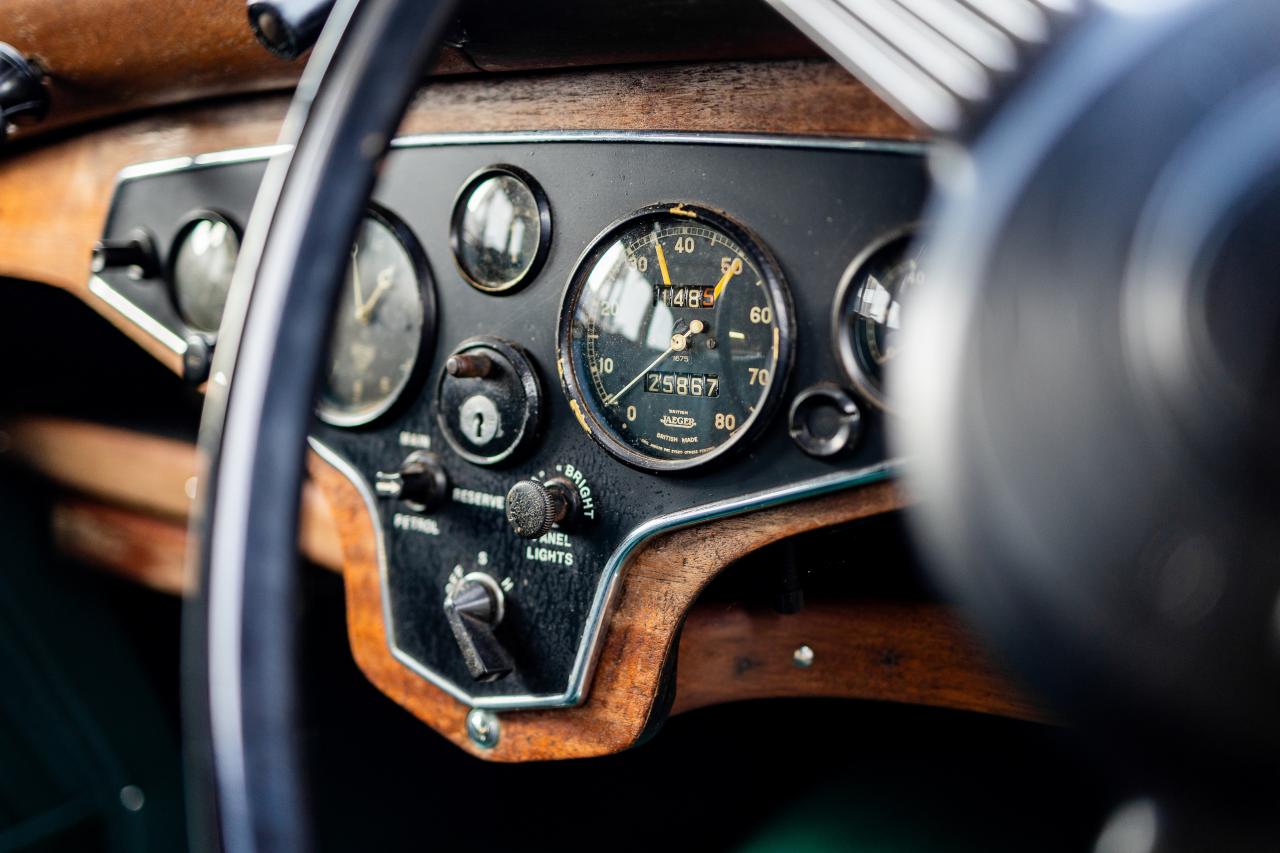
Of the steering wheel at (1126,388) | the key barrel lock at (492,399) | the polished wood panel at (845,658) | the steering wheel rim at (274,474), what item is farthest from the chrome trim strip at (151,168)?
the steering wheel at (1126,388)

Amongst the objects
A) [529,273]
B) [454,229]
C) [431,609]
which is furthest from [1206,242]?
[431,609]

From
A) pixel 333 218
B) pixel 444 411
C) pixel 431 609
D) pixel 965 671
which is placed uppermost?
pixel 333 218

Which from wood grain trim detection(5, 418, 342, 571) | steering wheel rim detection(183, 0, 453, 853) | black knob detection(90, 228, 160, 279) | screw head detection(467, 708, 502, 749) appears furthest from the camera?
wood grain trim detection(5, 418, 342, 571)

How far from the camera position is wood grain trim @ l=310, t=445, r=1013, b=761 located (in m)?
1.23

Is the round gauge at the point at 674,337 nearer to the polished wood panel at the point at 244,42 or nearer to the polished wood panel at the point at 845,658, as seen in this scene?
the polished wood panel at the point at 244,42

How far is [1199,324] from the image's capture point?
1.31 feet

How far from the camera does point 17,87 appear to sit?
147 centimetres

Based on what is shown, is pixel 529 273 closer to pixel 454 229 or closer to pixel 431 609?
pixel 454 229

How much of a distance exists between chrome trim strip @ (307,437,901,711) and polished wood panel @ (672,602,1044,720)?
0.69 feet

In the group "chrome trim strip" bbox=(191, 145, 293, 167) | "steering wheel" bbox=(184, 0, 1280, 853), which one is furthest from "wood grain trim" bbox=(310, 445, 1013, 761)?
"steering wheel" bbox=(184, 0, 1280, 853)

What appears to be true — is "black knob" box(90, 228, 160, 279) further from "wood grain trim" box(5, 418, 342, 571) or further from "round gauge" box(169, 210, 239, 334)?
"wood grain trim" box(5, 418, 342, 571)

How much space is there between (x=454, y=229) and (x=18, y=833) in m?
1.34

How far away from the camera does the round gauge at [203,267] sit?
1.60m

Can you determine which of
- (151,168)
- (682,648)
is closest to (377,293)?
(151,168)
